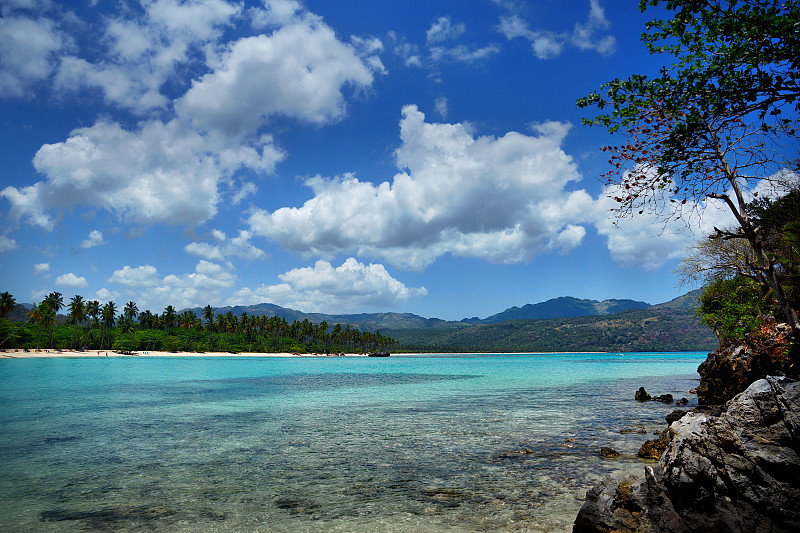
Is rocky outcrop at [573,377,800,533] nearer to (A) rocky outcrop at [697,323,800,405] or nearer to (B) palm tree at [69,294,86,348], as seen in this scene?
(A) rocky outcrop at [697,323,800,405]

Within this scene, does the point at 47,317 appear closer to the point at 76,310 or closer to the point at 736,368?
the point at 76,310

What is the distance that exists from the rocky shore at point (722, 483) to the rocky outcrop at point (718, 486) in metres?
0.02

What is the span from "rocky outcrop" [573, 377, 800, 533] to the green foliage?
56.8ft

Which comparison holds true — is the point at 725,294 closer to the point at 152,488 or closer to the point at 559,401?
the point at 559,401

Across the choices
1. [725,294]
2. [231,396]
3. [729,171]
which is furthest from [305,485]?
[725,294]

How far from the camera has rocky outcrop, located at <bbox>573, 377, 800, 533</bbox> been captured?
7.83m

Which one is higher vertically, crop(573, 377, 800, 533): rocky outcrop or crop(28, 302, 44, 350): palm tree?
crop(28, 302, 44, 350): palm tree

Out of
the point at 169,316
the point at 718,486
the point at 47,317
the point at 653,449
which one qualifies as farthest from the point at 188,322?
the point at 718,486

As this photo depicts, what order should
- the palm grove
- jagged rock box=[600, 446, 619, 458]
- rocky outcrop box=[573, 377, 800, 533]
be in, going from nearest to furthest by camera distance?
rocky outcrop box=[573, 377, 800, 533], jagged rock box=[600, 446, 619, 458], the palm grove

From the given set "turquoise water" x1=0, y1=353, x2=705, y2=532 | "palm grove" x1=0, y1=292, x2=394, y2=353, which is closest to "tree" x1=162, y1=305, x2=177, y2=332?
"palm grove" x1=0, y1=292, x2=394, y2=353

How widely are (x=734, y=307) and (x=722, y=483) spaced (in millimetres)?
29879

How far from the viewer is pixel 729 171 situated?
33.9 feet

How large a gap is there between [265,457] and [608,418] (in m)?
20.5

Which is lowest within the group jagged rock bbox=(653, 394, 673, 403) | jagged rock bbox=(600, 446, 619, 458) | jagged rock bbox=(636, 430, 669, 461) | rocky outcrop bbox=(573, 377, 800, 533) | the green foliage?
jagged rock bbox=(653, 394, 673, 403)
